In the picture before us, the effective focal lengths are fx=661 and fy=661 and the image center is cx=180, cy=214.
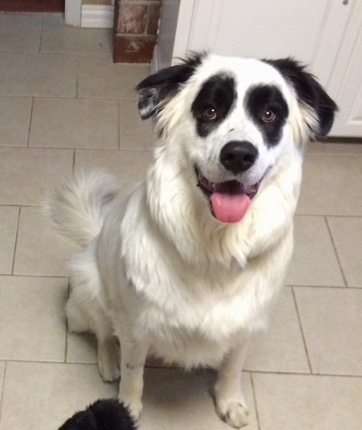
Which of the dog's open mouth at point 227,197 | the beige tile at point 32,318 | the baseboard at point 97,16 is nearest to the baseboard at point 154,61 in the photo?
the baseboard at point 97,16

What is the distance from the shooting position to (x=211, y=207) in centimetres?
127

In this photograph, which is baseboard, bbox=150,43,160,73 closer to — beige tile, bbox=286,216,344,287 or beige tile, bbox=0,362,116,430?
beige tile, bbox=286,216,344,287

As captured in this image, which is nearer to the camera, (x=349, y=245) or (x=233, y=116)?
(x=233, y=116)

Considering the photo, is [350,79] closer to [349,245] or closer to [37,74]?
[349,245]

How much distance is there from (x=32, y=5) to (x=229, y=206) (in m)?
2.31

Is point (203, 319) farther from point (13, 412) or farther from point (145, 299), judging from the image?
point (13, 412)

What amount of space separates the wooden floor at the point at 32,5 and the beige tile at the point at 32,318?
Result: 5.35ft

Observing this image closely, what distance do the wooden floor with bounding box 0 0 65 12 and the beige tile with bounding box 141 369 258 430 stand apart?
201cm

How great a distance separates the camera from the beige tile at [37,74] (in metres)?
2.74

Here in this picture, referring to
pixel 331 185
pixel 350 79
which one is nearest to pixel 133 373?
pixel 331 185

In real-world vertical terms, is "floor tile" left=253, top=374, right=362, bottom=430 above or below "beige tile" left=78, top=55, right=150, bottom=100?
below

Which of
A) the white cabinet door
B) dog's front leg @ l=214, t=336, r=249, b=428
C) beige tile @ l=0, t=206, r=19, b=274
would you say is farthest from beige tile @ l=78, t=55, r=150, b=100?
dog's front leg @ l=214, t=336, r=249, b=428

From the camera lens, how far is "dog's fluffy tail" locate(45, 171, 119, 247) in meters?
1.93

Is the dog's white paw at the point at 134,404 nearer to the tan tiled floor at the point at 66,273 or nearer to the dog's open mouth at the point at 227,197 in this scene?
the tan tiled floor at the point at 66,273
